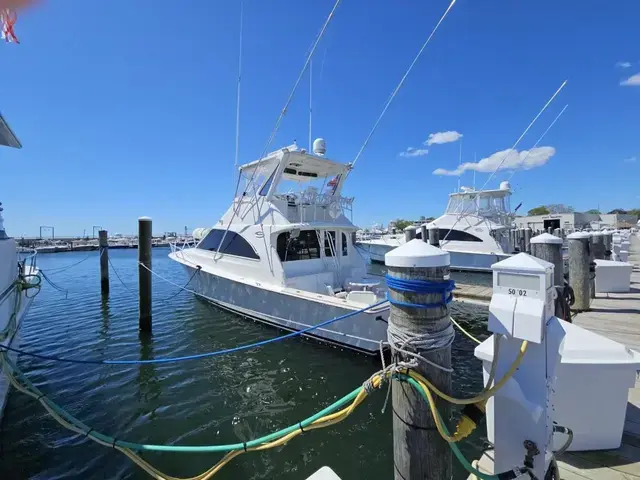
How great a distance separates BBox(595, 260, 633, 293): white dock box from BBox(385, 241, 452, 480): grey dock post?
26.8ft

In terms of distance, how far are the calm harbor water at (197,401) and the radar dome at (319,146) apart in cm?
491

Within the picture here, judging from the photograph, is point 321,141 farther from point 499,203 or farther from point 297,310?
point 499,203

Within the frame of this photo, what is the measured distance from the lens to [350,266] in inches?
349

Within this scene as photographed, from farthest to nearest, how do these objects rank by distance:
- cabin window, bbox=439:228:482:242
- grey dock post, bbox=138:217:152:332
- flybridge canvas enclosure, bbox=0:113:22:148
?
cabin window, bbox=439:228:482:242, grey dock post, bbox=138:217:152:332, flybridge canvas enclosure, bbox=0:113:22:148

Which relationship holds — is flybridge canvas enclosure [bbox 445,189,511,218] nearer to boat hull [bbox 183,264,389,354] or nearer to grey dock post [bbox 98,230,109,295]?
boat hull [bbox 183,264,389,354]

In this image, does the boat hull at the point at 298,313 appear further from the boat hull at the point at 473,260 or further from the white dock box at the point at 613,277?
the boat hull at the point at 473,260

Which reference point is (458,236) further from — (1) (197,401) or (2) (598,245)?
(1) (197,401)

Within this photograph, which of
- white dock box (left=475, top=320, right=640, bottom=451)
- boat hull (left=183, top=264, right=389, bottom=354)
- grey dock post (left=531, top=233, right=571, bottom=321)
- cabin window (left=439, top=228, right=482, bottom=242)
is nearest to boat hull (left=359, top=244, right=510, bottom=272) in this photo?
cabin window (left=439, top=228, right=482, bottom=242)

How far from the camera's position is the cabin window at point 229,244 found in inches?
324

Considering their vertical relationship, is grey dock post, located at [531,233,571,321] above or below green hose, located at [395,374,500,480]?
above

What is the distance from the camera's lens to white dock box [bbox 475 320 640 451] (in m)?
2.17

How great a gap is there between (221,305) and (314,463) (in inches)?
249

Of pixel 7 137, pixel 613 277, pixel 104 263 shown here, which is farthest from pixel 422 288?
pixel 104 263

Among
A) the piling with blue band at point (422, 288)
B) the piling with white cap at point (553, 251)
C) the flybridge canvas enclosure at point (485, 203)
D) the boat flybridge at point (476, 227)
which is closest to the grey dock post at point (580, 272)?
the piling with white cap at point (553, 251)
